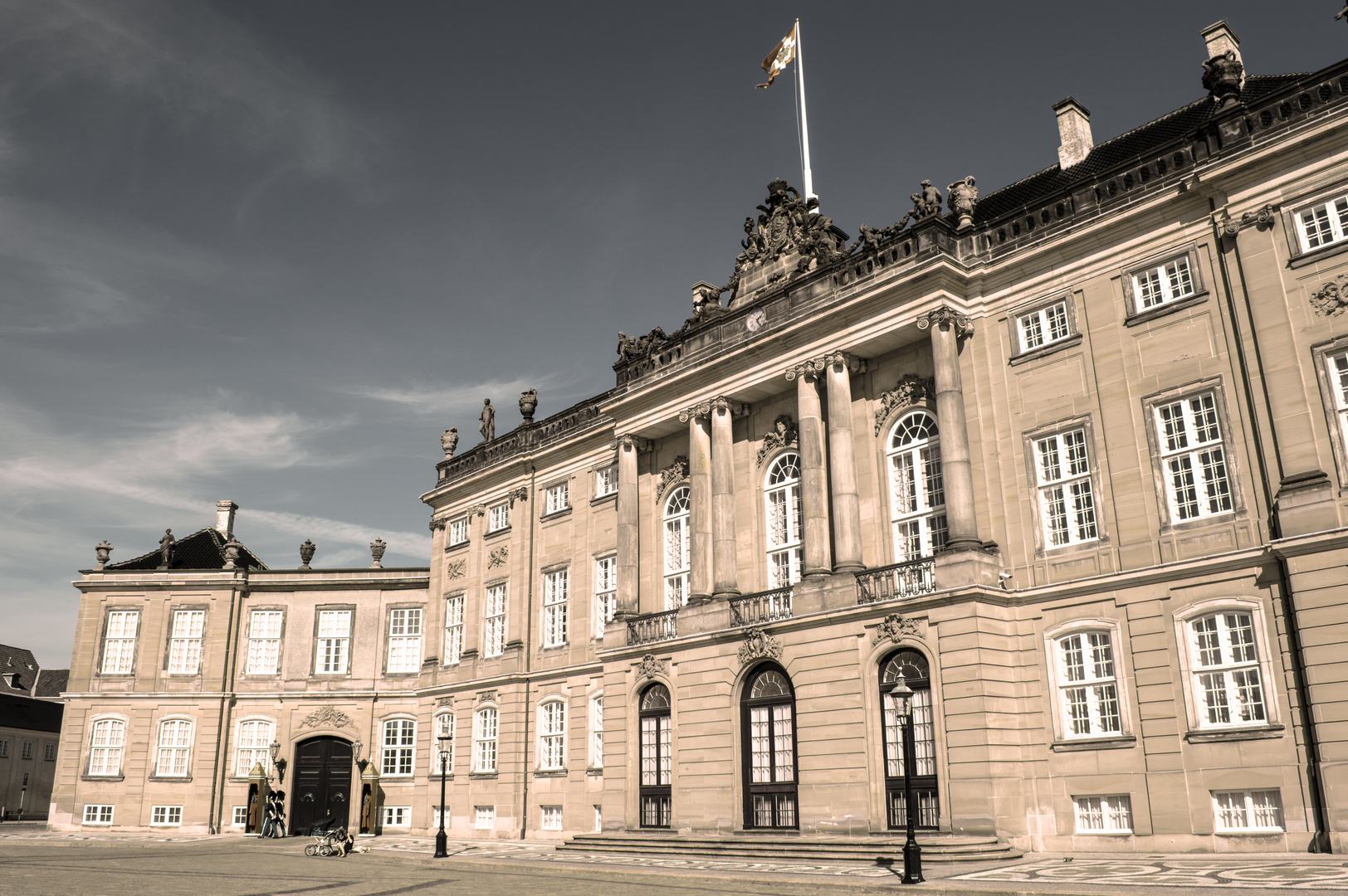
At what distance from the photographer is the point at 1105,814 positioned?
22406mm

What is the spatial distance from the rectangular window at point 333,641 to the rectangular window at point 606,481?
16.5m

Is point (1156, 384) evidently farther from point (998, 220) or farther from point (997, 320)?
point (998, 220)

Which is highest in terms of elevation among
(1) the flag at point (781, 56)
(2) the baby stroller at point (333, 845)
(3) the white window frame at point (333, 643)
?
(1) the flag at point (781, 56)

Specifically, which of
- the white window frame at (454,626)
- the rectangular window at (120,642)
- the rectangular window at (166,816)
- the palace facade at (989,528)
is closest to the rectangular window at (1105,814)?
the palace facade at (989,528)

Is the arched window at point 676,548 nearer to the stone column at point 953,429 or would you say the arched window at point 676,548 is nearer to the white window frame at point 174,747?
the stone column at point 953,429

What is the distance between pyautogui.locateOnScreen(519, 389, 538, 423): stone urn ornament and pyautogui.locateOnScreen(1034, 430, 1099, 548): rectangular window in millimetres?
22853

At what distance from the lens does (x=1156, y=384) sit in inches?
919

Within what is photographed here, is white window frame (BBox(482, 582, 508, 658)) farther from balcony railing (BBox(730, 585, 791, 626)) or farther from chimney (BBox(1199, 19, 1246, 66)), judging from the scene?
chimney (BBox(1199, 19, 1246, 66))

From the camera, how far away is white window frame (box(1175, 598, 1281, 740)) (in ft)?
67.4

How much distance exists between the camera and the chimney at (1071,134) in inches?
1247

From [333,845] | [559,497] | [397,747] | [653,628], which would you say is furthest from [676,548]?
[397,747]

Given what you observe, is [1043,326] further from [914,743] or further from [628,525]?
[628,525]

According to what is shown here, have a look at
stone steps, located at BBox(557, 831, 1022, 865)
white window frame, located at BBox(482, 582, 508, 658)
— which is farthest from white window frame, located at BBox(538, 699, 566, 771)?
stone steps, located at BBox(557, 831, 1022, 865)

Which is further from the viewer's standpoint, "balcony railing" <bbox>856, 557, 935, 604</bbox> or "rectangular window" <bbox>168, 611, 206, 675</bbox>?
"rectangular window" <bbox>168, 611, 206, 675</bbox>
